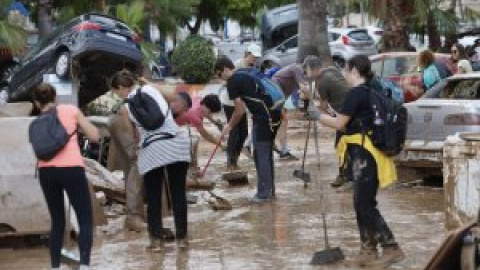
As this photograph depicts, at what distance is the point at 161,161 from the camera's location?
1023 centimetres

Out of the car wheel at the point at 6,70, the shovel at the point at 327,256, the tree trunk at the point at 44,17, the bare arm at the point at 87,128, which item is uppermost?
the tree trunk at the point at 44,17

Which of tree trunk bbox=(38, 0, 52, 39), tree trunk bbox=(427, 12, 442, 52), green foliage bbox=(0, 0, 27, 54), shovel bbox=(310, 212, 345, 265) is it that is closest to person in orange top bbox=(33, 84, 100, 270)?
shovel bbox=(310, 212, 345, 265)

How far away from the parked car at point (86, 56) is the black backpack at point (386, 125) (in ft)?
28.3

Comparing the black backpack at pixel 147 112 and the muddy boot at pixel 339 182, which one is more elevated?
the black backpack at pixel 147 112

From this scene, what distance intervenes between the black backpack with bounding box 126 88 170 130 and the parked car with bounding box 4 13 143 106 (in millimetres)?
7297

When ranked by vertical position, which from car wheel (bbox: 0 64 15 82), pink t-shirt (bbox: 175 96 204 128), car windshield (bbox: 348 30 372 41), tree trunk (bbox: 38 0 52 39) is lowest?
pink t-shirt (bbox: 175 96 204 128)

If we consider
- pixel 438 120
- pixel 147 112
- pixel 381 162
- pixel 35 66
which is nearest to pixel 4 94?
pixel 35 66

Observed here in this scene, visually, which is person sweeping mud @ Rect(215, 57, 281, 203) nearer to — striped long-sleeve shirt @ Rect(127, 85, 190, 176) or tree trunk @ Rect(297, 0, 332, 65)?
striped long-sleeve shirt @ Rect(127, 85, 190, 176)

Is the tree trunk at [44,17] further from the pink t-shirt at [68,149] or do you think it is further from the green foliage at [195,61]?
the pink t-shirt at [68,149]

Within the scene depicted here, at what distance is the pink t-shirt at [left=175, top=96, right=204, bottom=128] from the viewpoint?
11.9 meters

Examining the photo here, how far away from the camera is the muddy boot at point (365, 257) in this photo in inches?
378

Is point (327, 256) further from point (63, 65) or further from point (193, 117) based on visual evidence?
point (63, 65)

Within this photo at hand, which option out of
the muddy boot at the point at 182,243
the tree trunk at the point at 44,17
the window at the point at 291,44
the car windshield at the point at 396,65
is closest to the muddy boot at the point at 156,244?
the muddy boot at the point at 182,243

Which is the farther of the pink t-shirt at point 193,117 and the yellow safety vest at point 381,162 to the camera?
the pink t-shirt at point 193,117
